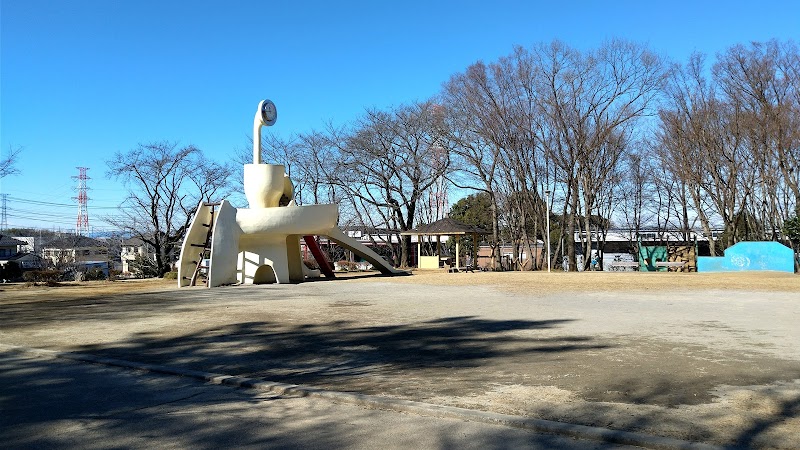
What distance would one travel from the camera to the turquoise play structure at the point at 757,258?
103 feet

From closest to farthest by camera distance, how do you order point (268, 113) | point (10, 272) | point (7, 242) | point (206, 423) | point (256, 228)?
1. point (206, 423)
2. point (256, 228)
3. point (268, 113)
4. point (10, 272)
5. point (7, 242)

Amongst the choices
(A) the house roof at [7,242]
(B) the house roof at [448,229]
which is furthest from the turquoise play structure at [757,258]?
(A) the house roof at [7,242]

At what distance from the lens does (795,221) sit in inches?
1264

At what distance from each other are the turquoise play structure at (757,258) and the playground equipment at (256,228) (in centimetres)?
2060

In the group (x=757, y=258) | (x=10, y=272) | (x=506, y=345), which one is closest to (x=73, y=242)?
(x=10, y=272)

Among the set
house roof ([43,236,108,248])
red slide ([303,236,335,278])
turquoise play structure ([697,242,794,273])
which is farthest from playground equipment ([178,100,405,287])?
house roof ([43,236,108,248])

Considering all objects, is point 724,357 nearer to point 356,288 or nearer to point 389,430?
point 389,430

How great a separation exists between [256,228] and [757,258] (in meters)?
24.7

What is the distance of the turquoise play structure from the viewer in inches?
1232

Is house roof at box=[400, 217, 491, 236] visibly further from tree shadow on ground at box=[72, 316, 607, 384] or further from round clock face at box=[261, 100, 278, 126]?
tree shadow on ground at box=[72, 316, 607, 384]

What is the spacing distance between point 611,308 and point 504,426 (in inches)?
426

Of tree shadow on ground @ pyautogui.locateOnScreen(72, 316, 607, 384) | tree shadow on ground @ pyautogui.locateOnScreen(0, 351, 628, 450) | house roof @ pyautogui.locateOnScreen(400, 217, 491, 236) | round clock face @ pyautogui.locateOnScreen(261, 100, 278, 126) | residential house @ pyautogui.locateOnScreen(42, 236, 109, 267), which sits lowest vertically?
tree shadow on ground @ pyautogui.locateOnScreen(0, 351, 628, 450)

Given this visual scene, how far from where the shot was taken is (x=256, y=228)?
2423 cm

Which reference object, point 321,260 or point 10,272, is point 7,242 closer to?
point 10,272
